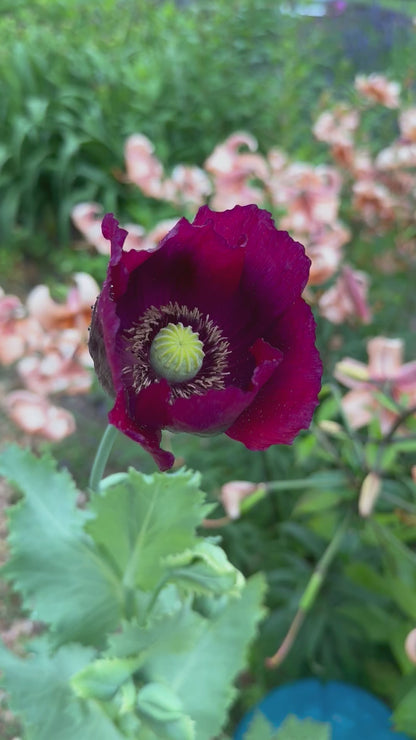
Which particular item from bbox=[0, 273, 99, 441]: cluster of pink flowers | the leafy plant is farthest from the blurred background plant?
the leafy plant

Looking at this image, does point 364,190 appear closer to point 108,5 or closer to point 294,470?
point 294,470

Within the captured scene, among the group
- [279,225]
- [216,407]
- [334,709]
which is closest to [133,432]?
[216,407]

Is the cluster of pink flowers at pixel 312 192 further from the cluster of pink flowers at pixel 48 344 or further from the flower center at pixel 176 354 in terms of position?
the flower center at pixel 176 354

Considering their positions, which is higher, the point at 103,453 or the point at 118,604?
the point at 103,453

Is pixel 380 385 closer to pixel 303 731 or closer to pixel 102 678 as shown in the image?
pixel 303 731

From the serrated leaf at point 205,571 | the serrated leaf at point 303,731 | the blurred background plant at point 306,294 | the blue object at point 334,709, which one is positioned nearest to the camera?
the serrated leaf at point 205,571

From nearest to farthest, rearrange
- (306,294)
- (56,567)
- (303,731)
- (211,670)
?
(56,567), (211,670), (303,731), (306,294)

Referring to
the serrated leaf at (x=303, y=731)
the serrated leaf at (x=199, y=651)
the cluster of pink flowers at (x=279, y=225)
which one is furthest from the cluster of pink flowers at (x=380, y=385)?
the serrated leaf at (x=303, y=731)

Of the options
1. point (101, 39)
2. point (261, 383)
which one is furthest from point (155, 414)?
point (101, 39)
